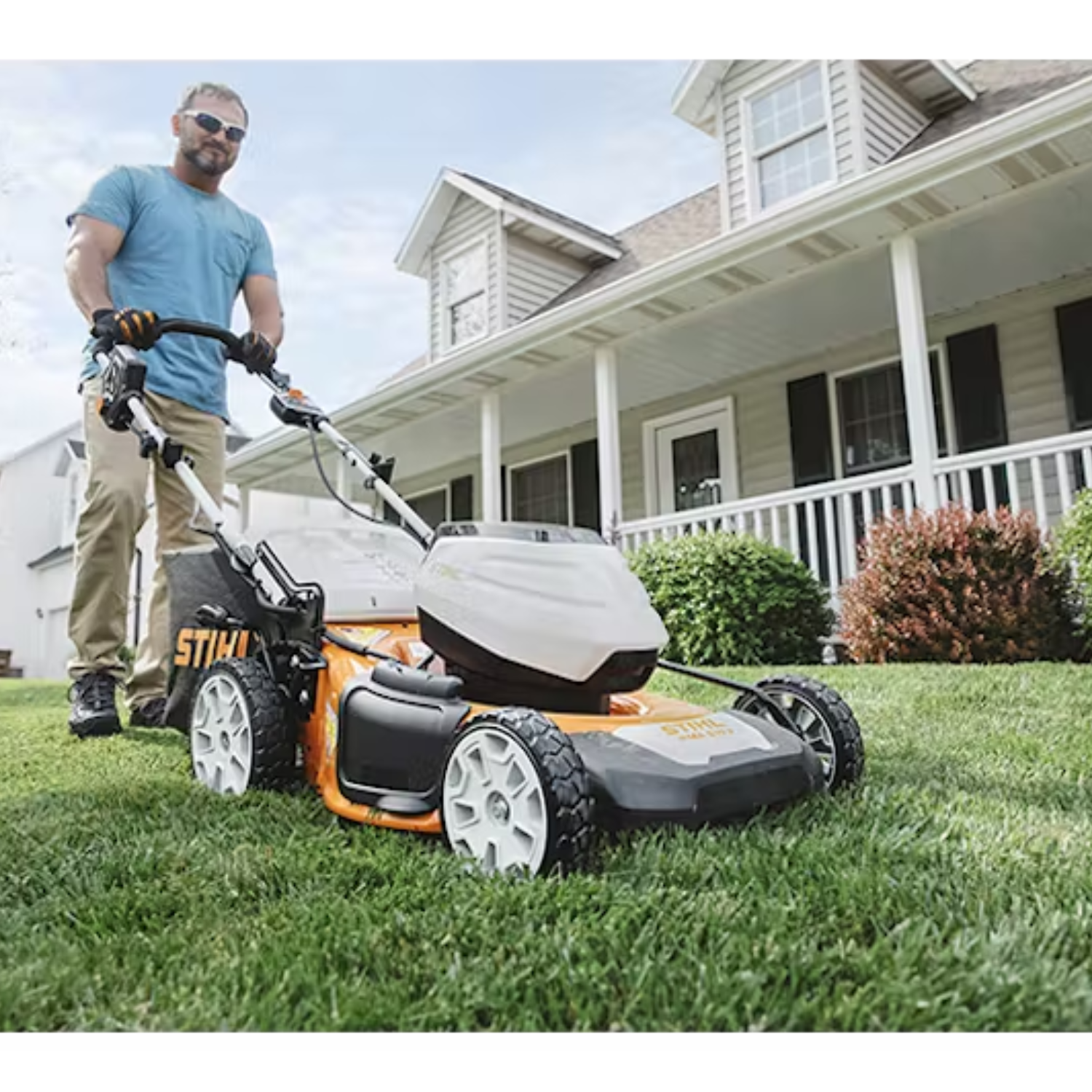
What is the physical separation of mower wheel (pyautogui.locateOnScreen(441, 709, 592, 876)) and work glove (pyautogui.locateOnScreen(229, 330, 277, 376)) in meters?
1.63

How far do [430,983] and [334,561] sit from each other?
143 centimetres

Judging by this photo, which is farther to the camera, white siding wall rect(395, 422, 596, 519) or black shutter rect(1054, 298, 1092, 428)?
white siding wall rect(395, 422, 596, 519)

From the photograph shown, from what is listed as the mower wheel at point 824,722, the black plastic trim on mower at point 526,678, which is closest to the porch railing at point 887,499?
the mower wheel at point 824,722

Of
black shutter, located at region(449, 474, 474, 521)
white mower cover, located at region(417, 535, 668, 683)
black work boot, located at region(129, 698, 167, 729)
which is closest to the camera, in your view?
white mower cover, located at region(417, 535, 668, 683)

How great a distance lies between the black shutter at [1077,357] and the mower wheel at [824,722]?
501 cm

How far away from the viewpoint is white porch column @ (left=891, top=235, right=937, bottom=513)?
5.32 metres

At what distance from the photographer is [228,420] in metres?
3.28

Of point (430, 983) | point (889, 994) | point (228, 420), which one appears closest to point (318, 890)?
point (430, 983)

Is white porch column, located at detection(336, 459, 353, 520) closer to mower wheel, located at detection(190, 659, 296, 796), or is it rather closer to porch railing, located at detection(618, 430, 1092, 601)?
mower wheel, located at detection(190, 659, 296, 796)

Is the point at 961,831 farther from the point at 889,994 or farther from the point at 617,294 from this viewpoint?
the point at 617,294

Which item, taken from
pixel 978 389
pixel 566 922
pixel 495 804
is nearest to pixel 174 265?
pixel 495 804

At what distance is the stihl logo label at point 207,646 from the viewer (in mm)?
2381

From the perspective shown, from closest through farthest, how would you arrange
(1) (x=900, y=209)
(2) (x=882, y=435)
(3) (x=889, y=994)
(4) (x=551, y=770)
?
(3) (x=889, y=994), (4) (x=551, y=770), (1) (x=900, y=209), (2) (x=882, y=435)

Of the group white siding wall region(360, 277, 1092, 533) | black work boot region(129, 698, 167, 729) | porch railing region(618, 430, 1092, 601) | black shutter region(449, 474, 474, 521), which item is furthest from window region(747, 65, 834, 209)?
black work boot region(129, 698, 167, 729)
